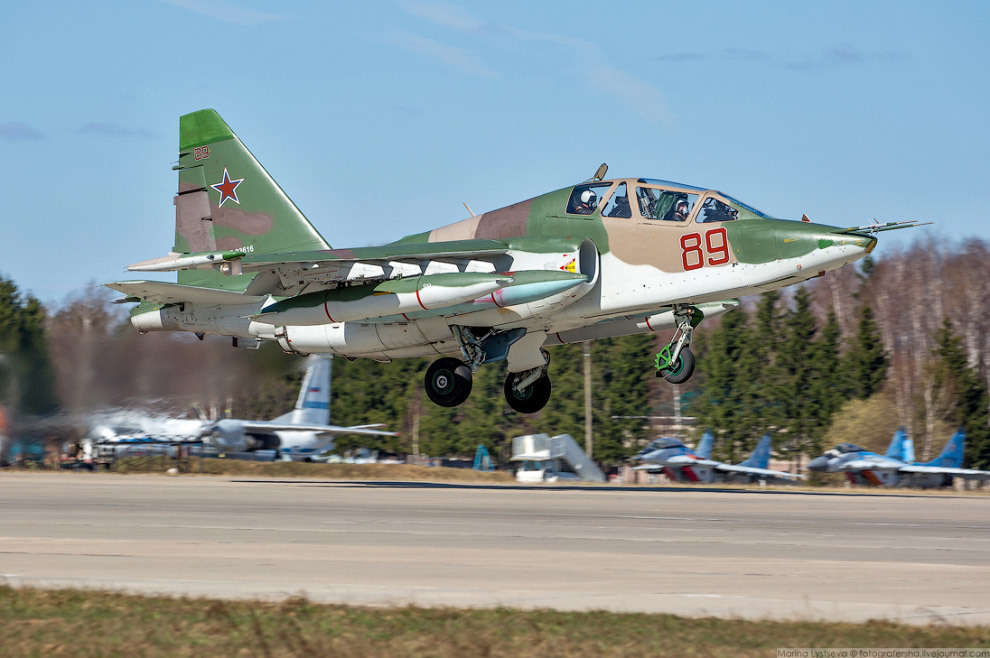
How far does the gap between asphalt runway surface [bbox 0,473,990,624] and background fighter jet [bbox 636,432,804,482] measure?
64.5 feet

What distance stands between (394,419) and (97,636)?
54197 mm

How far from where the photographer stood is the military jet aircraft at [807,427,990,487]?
35.9 meters

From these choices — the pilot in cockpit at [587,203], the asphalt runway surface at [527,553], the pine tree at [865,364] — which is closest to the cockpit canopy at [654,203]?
the pilot in cockpit at [587,203]

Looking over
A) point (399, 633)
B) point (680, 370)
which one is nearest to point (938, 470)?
point (680, 370)

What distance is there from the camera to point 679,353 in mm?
20141

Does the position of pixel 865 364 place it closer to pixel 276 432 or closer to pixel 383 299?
pixel 276 432

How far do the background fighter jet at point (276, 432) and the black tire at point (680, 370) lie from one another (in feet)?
55.1

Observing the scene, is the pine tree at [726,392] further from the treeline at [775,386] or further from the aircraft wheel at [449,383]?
the aircraft wheel at [449,383]

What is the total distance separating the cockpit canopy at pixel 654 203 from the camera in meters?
19.3

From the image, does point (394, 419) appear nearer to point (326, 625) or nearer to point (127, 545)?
point (127, 545)

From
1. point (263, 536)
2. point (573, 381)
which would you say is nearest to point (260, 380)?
point (263, 536)

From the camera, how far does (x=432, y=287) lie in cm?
1902

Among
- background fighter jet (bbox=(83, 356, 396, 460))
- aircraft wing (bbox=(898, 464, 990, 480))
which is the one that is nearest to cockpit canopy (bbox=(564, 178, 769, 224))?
background fighter jet (bbox=(83, 356, 396, 460))

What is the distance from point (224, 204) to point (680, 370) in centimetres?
1131
